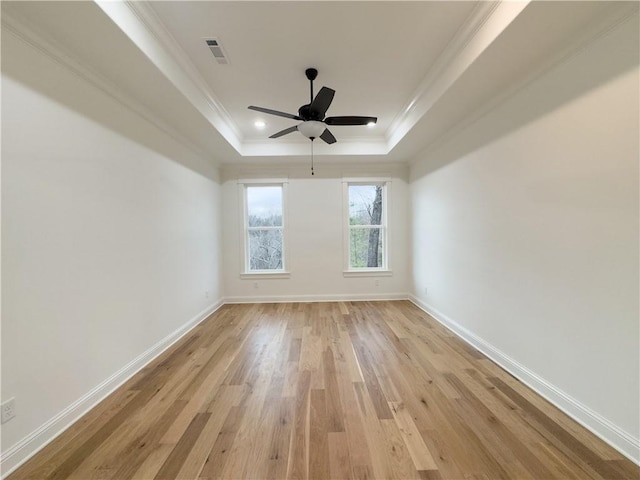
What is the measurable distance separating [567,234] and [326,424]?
216 cm

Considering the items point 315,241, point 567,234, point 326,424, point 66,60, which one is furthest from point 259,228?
point 567,234

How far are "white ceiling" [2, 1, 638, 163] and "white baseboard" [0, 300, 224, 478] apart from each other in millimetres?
2394

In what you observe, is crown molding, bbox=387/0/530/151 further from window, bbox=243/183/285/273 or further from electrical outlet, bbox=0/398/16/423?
electrical outlet, bbox=0/398/16/423

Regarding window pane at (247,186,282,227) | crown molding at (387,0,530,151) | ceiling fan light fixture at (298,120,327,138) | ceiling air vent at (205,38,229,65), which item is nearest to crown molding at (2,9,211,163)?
ceiling air vent at (205,38,229,65)

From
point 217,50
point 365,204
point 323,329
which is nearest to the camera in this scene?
point 217,50

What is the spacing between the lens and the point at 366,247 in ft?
16.9

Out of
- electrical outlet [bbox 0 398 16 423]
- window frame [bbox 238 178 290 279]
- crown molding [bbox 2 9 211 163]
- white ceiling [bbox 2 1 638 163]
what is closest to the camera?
electrical outlet [bbox 0 398 16 423]

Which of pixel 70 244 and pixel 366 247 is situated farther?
pixel 366 247

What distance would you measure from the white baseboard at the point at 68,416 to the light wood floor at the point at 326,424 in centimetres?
6

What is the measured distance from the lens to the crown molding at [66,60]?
1493mm

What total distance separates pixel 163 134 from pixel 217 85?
0.87m

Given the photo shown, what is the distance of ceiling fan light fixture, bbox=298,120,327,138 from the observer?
2484mm

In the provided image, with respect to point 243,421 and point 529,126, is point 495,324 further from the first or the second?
point 243,421

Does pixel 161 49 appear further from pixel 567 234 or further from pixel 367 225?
pixel 367 225
